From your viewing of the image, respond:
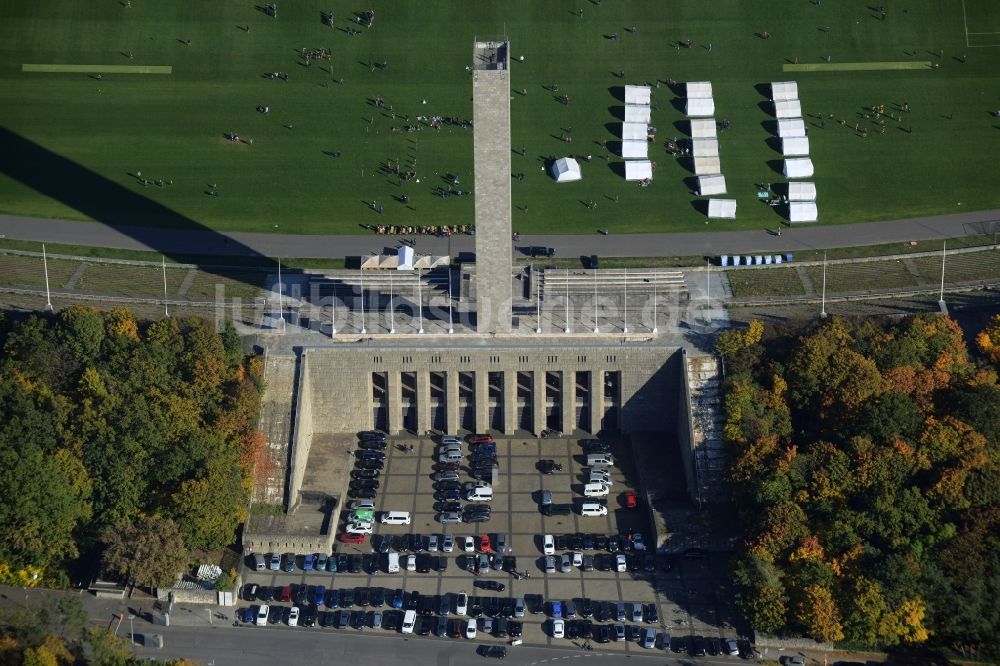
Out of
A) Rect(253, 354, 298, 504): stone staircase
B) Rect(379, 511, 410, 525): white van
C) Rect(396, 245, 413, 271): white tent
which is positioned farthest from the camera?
Rect(396, 245, 413, 271): white tent

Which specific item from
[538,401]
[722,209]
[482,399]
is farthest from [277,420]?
[722,209]

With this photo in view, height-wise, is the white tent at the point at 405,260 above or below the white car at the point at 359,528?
above

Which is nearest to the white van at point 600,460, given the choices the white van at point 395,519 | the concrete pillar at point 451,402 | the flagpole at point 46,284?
the concrete pillar at point 451,402

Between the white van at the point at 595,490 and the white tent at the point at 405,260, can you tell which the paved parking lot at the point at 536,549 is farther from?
the white tent at the point at 405,260

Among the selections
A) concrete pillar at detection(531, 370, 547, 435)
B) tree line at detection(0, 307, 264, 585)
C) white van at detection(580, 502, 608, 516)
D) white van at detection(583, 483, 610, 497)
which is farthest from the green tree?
concrete pillar at detection(531, 370, 547, 435)

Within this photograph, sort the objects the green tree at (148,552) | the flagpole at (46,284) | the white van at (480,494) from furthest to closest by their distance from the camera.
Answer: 1. the flagpole at (46,284)
2. the white van at (480,494)
3. the green tree at (148,552)

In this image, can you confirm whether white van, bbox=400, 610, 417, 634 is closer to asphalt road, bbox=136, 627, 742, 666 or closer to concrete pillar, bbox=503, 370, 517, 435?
asphalt road, bbox=136, 627, 742, 666

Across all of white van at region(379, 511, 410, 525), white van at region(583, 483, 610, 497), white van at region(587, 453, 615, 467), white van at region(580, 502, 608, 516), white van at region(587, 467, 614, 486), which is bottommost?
white van at region(379, 511, 410, 525)
